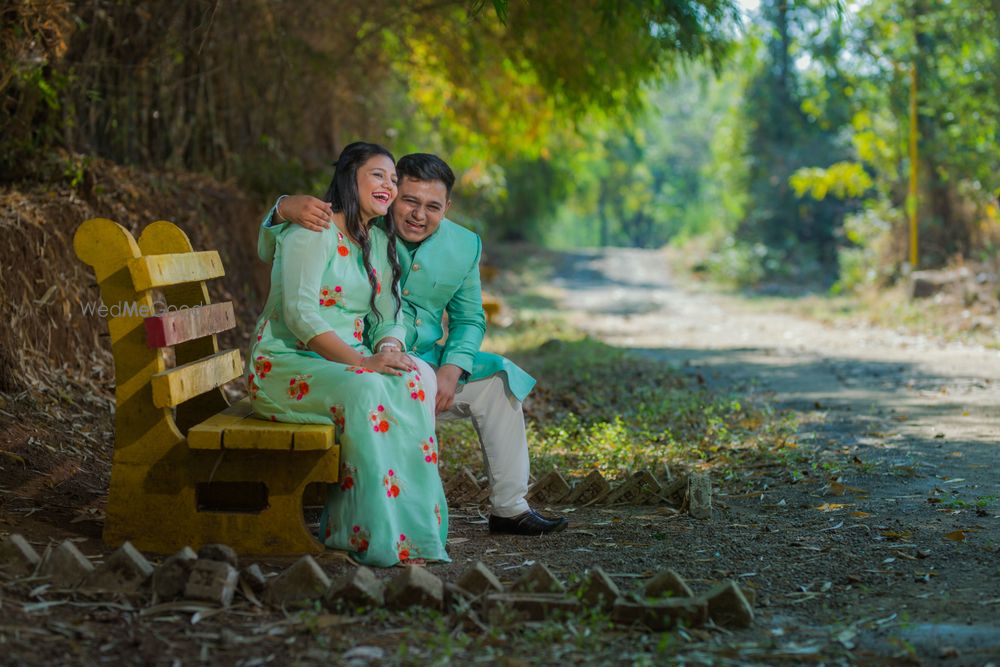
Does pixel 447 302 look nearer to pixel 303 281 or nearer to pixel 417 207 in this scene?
pixel 417 207

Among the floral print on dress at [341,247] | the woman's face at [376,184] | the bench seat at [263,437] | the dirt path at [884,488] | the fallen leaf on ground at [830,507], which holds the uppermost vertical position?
the woman's face at [376,184]

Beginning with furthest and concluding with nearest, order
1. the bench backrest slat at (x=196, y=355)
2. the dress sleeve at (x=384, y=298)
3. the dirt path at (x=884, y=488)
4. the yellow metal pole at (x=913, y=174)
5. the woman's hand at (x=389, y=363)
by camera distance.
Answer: the yellow metal pole at (x=913, y=174) → the bench backrest slat at (x=196, y=355) → the dress sleeve at (x=384, y=298) → the woman's hand at (x=389, y=363) → the dirt path at (x=884, y=488)

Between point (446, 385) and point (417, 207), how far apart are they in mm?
754

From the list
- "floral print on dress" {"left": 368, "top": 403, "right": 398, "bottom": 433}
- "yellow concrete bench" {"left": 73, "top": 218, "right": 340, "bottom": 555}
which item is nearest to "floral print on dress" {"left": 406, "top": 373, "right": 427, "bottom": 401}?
"floral print on dress" {"left": 368, "top": 403, "right": 398, "bottom": 433}

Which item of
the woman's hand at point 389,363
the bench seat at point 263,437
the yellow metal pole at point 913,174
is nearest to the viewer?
the bench seat at point 263,437

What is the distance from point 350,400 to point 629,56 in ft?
21.2

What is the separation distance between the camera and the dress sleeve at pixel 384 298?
443 cm

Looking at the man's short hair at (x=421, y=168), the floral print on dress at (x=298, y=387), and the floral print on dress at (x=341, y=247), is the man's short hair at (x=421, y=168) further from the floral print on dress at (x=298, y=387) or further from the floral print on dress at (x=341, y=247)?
the floral print on dress at (x=298, y=387)

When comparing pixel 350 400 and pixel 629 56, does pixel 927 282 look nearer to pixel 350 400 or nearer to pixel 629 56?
pixel 629 56

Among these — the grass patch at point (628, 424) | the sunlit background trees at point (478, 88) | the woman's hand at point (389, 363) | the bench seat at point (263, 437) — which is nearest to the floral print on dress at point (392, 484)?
the bench seat at point (263, 437)

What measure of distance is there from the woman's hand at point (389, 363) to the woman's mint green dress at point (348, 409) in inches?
1.1

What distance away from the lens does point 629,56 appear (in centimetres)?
964

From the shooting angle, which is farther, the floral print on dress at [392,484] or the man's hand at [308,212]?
the man's hand at [308,212]

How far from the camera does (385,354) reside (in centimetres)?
411
